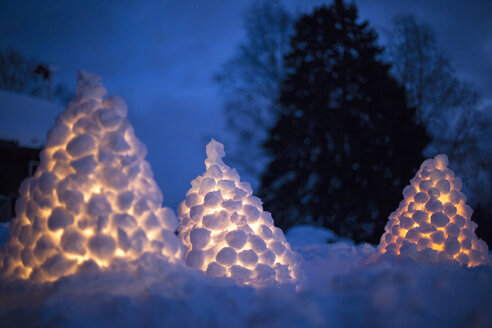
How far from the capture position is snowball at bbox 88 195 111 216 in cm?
198

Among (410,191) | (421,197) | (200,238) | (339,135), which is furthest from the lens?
(339,135)

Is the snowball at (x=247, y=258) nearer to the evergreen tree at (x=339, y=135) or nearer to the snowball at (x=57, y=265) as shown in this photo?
the snowball at (x=57, y=265)

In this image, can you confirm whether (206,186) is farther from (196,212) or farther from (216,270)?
(216,270)

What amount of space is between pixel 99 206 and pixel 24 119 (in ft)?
31.0

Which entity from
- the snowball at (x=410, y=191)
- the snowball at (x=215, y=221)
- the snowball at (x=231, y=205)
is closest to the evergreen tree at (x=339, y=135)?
the snowball at (x=410, y=191)

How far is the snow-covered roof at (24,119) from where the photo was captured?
8784 mm

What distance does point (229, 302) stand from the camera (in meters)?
1.88

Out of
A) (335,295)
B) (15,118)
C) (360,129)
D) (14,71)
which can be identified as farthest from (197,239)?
(14,71)

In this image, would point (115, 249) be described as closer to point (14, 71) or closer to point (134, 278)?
point (134, 278)

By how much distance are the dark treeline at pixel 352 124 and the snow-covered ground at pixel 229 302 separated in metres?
7.80

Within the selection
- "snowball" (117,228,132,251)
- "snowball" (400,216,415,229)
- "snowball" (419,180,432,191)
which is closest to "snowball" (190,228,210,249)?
"snowball" (117,228,132,251)

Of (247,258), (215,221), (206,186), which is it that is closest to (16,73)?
(206,186)

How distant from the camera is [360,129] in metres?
9.73

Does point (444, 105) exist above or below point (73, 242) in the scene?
above
